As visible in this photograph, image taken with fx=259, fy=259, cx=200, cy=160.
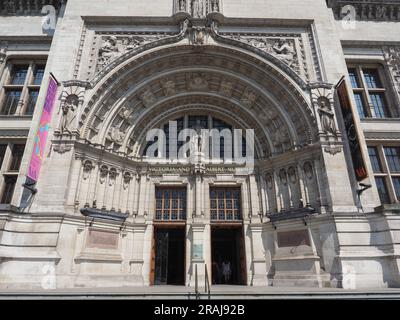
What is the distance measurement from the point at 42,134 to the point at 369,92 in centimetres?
1805

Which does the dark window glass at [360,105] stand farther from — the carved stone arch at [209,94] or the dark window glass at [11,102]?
the dark window glass at [11,102]

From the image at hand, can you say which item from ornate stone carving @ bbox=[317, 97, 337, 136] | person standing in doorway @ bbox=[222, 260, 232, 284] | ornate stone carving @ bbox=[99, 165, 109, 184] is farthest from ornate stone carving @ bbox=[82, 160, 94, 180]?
ornate stone carving @ bbox=[317, 97, 337, 136]

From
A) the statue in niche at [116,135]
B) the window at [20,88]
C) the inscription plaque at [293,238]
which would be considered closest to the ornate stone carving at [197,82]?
the statue in niche at [116,135]

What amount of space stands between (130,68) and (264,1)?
9.70 m

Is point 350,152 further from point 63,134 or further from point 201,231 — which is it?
point 63,134

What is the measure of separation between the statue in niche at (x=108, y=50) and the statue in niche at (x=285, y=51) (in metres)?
9.34

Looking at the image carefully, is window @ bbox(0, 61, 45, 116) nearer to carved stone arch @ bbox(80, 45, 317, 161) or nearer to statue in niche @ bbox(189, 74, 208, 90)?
carved stone arch @ bbox(80, 45, 317, 161)

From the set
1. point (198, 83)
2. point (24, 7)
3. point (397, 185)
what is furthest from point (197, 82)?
point (397, 185)

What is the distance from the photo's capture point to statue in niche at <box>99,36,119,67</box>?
48.3 feet

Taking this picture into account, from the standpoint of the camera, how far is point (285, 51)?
49.8 ft

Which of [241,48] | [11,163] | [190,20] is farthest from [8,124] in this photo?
[241,48]

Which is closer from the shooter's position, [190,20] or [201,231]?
[201,231]

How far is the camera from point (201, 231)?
1420 cm

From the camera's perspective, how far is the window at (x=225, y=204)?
591 inches
